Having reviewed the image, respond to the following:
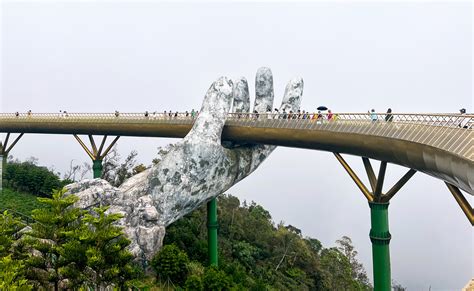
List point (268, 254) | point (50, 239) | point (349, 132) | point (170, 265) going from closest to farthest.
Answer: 1. point (50, 239)
2. point (349, 132)
3. point (170, 265)
4. point (268, 254)

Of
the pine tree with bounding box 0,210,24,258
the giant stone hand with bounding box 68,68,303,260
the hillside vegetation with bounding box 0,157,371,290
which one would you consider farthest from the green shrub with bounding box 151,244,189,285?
the pine tree with bounding box 0,210,24,258

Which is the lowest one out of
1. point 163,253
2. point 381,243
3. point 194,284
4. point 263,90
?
point 194,284

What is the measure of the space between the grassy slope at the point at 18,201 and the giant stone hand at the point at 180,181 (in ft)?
30.3

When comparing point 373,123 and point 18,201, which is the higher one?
point 373,123

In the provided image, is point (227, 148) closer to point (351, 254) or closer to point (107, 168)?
point (107, 168)

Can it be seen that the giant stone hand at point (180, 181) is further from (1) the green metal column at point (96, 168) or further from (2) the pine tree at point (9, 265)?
(1) the green metal column at point (96, 168)

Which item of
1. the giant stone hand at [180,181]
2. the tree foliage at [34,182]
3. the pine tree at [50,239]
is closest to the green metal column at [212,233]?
the giant stone hand at [180,181]

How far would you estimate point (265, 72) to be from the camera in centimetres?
2850

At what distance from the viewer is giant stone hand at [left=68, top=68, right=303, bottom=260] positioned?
2080 centimetres

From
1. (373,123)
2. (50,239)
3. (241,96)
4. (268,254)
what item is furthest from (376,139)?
(268,254)

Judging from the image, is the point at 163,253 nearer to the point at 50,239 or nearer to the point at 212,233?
the point at 212,233

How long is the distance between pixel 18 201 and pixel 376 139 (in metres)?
28.9

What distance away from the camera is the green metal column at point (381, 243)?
1420cm

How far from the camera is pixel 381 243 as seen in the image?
14.2 m
